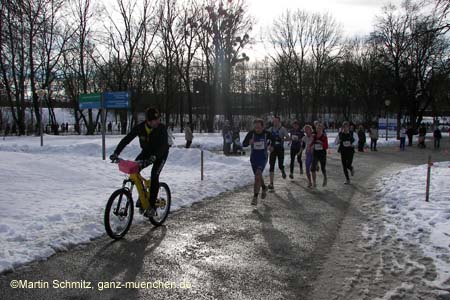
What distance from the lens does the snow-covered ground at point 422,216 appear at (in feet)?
17.6

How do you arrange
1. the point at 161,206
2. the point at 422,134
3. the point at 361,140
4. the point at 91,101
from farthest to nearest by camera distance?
the point at 422,134
the point at 361,140
the point at 91,101
the point at 161,206

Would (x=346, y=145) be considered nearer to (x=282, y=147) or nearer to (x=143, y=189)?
(x=282, y=147)

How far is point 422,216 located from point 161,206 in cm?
467

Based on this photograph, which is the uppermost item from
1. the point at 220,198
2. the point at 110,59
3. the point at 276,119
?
the point at 110,59

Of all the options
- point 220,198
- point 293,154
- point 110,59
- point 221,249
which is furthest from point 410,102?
point 221,249

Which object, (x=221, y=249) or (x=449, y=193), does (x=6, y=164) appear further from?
(x=449, y=193)

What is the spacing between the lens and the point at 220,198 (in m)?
9.63

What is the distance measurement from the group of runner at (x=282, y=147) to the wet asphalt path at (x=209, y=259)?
1231 mm

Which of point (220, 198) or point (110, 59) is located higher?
point (110, 59)

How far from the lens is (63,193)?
938cm

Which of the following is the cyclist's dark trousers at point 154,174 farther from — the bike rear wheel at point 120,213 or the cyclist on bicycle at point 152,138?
the bike rear wheel at point 120,213

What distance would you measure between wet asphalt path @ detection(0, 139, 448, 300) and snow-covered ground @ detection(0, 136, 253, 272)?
0.44m

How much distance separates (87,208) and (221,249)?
3374 millimetres

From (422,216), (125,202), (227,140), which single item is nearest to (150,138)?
(125,202)
